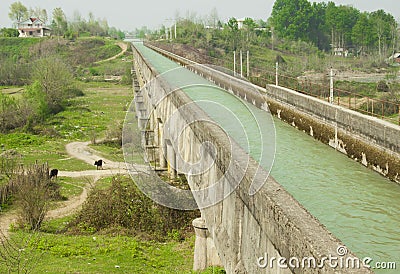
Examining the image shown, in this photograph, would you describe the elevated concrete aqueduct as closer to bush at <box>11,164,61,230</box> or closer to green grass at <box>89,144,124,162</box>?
bush at <box>11,164,61,230</box>

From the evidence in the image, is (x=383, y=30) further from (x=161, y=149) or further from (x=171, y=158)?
(x=171, y=158)

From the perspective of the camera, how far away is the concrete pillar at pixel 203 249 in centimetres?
910

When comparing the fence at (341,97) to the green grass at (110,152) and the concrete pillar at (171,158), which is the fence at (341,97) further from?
the green grass at (110,152)

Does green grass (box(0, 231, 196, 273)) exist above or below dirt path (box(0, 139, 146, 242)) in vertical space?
above

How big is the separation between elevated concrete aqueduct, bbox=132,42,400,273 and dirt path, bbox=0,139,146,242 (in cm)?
503

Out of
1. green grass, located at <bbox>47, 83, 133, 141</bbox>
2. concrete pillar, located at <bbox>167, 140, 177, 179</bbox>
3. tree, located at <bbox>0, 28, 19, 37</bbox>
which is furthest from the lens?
tree, located at <bbox>0, 28, 19, 37</bbox>

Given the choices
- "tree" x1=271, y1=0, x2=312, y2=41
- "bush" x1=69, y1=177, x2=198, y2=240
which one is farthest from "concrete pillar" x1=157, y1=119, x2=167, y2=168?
"tree" x1=271, y1=0, x2=312, y2=41

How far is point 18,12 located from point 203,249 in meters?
142

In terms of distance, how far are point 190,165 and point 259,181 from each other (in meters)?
4.12

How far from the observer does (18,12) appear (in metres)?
139

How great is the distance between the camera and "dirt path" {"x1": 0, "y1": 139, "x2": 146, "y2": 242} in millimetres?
16558

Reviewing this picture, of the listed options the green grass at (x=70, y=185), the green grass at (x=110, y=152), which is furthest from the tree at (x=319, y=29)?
the green grass at (x=70, y=185)

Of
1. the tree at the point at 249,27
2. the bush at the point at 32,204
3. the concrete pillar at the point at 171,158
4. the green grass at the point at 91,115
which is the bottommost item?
the green grass at the point at 91,115

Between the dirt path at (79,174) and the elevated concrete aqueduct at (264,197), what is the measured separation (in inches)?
198
